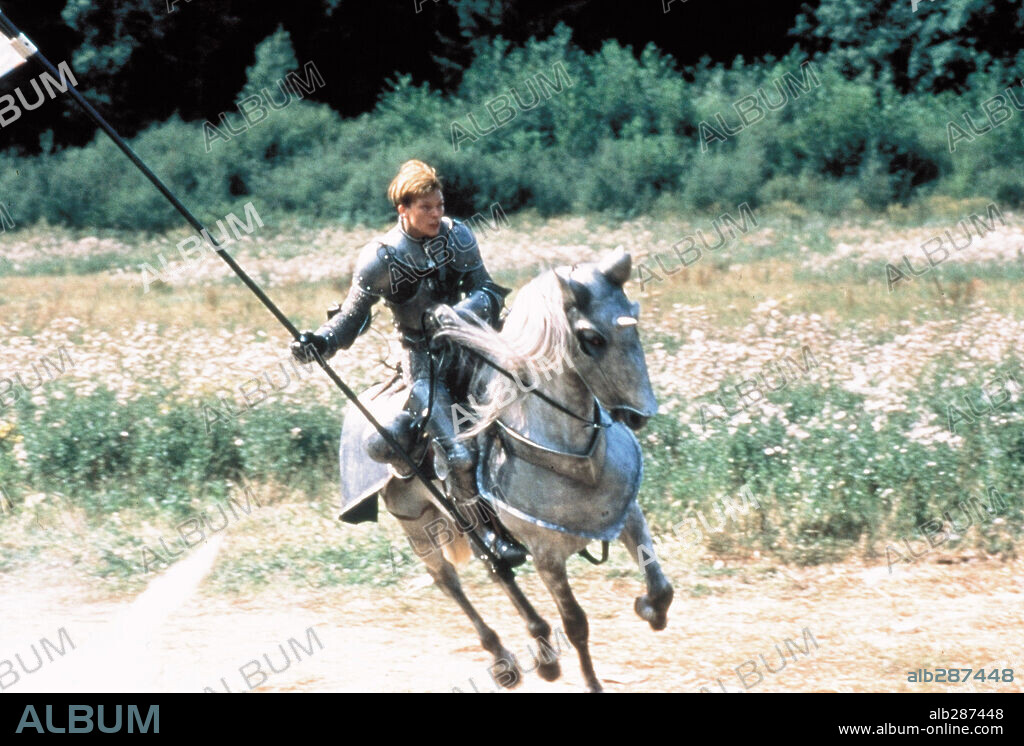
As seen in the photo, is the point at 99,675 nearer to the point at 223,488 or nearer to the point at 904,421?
the point at 223,488

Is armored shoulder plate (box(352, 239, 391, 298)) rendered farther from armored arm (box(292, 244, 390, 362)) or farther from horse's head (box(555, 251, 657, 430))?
horse's head (box(555, 251, 657, 430))

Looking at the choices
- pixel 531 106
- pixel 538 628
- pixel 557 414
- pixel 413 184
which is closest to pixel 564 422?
pixel 557 414

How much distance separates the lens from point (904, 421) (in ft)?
32.0

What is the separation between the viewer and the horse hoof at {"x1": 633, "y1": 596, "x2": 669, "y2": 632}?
20.2 feet

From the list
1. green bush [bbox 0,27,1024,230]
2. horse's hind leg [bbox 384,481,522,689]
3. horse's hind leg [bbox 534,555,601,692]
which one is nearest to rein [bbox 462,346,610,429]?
horse's hind leg [bbox 534,555,601,692]

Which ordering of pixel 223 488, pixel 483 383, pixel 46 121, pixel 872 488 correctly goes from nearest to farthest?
pixel 483 383, pixel 872 488, pixel 223 488, pixel 46 121

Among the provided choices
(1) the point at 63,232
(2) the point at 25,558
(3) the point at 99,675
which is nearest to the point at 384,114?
(1) the point at 63,232

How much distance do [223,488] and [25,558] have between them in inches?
57.9

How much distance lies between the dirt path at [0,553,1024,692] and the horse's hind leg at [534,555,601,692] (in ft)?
1.65

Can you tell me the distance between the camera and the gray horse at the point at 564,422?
221 inches

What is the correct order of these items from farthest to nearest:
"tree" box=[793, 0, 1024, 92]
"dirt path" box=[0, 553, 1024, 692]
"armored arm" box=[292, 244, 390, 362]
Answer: "tree" box=[793, 0, 1024, 92] → "dirt path" box=[0, 553, 1024, 692] → "armored arm" box=[292, 244, 390, 362]

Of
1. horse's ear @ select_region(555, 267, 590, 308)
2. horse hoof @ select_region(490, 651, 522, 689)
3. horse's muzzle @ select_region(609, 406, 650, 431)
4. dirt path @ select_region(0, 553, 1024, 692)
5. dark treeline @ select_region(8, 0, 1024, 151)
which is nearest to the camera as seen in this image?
horse's muzzle @ select_region(609, 406, 650, 431)

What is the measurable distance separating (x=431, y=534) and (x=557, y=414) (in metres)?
1.36

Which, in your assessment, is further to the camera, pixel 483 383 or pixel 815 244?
pixel 815 244
